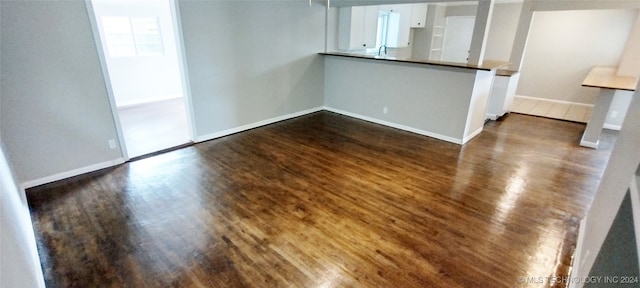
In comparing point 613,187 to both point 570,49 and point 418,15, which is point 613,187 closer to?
point 570,49

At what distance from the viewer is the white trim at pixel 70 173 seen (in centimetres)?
304

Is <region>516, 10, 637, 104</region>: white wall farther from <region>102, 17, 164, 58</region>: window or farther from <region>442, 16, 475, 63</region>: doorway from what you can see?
<region>102, 17, 164, 58</region>: window

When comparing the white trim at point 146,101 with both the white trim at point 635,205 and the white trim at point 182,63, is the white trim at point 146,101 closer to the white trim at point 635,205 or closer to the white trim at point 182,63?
the white trim at point 182,63

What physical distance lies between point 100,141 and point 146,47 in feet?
12.1

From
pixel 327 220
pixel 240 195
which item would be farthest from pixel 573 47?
pixel 240 195

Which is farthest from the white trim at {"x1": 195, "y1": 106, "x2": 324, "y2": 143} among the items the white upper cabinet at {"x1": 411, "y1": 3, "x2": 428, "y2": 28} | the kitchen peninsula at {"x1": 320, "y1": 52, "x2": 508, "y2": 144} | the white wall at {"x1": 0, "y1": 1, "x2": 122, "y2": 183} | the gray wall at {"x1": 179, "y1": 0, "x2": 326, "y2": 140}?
the white upper cabinet at {"x1": 411, "y1": 3, "x2": 428, "y2": 28}

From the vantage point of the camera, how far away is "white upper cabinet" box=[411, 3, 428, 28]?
7.42 meters

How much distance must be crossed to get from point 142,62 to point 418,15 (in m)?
6.49

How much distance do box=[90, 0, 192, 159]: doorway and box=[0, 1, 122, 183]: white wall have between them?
1549 mm

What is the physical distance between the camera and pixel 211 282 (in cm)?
194

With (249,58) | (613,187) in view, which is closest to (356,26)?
(249,58)

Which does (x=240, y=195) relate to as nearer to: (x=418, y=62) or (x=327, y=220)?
(x=327, y=220)

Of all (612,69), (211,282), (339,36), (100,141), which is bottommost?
(211,282)

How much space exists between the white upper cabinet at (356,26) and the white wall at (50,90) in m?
3.90
